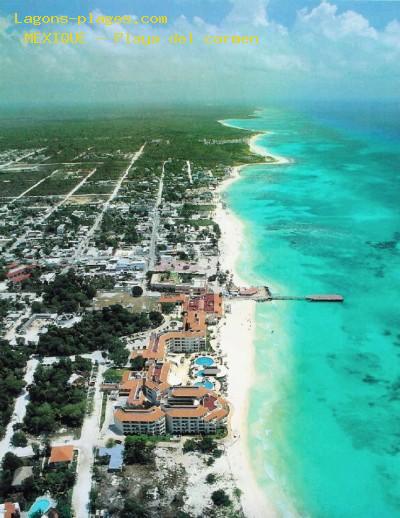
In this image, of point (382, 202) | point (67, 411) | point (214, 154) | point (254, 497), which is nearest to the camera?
point (254, 497)

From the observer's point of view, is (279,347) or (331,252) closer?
(279,347)

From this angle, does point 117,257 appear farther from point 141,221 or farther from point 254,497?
point 254,497

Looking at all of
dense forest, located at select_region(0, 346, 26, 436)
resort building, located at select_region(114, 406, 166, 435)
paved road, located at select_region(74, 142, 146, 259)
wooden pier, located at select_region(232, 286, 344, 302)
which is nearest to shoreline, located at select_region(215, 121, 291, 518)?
wooden pier, located at select_region(232, 286, 344, 302)

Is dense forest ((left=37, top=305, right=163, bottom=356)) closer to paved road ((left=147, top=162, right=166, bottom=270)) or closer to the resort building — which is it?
the resort building

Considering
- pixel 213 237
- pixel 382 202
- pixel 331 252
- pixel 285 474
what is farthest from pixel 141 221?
pixel 285 474

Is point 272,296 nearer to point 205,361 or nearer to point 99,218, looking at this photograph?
point 205,361

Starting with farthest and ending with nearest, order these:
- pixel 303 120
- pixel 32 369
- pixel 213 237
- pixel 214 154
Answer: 1. pixel 303 120
2. pixel 214 154
3. pixel 213 237
4. pixel 32 369

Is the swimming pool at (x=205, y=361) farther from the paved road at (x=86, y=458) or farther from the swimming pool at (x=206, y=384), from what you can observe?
the paved road at (x=86, y=458)
